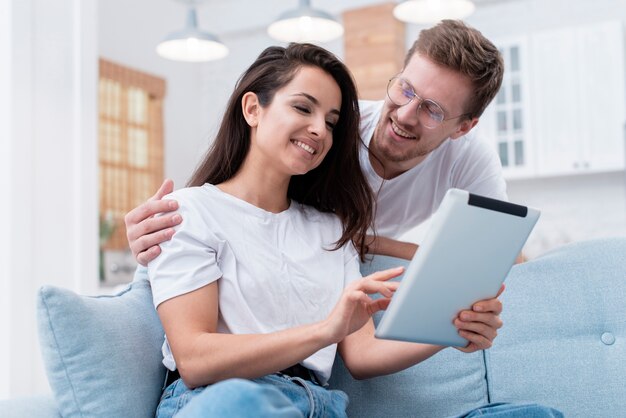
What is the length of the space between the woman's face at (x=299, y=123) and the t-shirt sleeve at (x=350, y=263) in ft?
0.83

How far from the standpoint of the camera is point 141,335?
1.61 m

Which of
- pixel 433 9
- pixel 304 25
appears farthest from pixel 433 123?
pixel 304 25

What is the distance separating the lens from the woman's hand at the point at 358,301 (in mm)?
1308

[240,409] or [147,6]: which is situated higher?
[240,409]

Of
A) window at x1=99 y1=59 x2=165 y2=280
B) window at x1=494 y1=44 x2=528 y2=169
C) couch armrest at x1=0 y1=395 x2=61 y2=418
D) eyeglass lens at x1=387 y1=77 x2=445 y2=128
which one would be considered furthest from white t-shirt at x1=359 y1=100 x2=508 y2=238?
window at x1=99 y1=59 x2=165 y2=280

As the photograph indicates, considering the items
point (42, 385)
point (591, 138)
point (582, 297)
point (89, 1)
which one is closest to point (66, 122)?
point (89, 1)

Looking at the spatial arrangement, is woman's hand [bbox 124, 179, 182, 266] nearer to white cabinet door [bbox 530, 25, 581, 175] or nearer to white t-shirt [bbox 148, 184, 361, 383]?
white t-shirt [bbox 148, 184, 361, 383]

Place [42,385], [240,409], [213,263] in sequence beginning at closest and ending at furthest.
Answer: [240,409] → [213,263] → [42,385]

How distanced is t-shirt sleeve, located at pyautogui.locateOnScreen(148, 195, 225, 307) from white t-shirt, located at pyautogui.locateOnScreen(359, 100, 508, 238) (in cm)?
72

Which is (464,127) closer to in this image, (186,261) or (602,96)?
(186,261)

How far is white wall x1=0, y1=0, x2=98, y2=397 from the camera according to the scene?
291 centimetres

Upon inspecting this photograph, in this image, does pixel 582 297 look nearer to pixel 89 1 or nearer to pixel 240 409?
pixel 240 409

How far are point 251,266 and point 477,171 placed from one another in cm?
95

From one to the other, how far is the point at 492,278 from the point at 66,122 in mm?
2309
